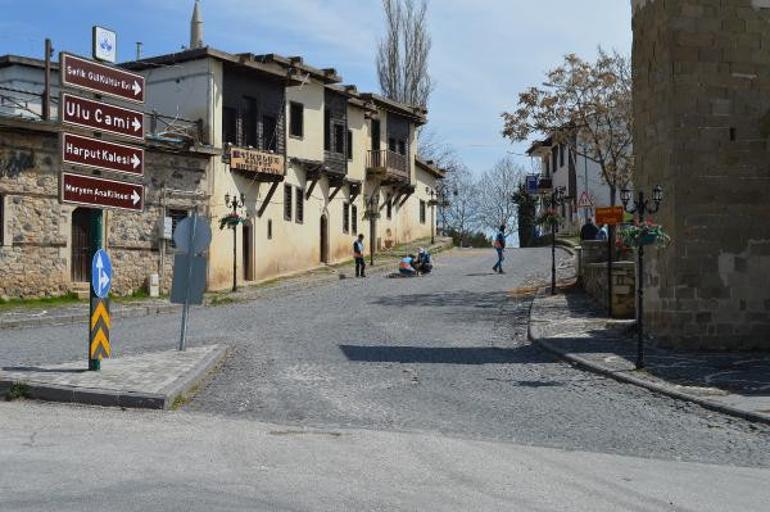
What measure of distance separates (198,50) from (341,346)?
16345 mm

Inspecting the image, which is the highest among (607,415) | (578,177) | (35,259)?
(578,177)

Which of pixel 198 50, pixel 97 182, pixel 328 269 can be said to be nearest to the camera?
pixel 97 182

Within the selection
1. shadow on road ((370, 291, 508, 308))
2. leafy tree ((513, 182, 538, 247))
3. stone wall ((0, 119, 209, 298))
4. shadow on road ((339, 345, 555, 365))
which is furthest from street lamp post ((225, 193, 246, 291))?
leafy tree ((513, 182, 538, 247))

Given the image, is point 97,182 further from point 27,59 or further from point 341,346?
point 27,59

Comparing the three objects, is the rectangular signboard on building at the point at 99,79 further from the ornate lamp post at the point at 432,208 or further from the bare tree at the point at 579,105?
the ornate lamp post at the point at 432,208

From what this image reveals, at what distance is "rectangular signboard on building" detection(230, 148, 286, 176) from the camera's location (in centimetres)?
3075

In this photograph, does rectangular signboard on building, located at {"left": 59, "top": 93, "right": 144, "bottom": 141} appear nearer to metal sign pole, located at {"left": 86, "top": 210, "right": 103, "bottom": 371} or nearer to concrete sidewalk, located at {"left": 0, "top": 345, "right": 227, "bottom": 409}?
metal sign pole, located at {"left": 86, "top": 210, "right": 103, "bottom": 371}

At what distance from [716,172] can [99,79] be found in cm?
1059

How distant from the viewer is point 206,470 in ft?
22.8

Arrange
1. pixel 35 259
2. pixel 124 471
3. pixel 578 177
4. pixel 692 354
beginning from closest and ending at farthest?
pixel 124 471, pixel 692 354, pixel 35 259, pixel 578 177

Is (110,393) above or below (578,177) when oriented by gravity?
below

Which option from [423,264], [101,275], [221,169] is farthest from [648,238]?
[423,264]

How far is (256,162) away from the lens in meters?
31.5

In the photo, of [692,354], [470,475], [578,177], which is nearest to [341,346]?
[692,354]
